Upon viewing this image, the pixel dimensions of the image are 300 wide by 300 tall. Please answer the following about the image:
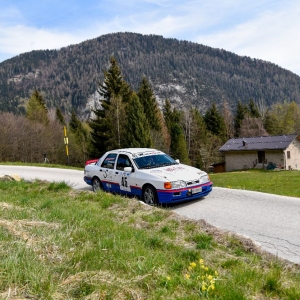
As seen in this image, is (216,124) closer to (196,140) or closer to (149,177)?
(196,140)

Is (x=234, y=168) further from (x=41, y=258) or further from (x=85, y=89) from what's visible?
(x=85, y=89)

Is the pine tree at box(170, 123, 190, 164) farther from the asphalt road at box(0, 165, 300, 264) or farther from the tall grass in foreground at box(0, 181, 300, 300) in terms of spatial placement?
the tall grass in foreground at box(0, 181, 300, 300)

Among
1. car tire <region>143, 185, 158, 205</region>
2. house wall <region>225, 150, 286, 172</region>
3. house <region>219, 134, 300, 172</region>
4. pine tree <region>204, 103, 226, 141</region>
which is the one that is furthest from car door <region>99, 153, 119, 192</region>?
pine tree <region>204, 103, 226, 141</region>

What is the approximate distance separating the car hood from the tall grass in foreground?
2564mm

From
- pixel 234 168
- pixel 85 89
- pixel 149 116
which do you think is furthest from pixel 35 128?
pixel 85 89

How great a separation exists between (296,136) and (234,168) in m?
9.55

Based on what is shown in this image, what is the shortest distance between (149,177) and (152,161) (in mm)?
1111

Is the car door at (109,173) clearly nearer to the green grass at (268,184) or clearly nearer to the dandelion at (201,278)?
the green grass at (268,184)

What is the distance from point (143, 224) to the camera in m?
6.22

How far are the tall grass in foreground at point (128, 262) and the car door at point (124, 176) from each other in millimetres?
3292

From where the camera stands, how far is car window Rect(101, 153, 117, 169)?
1054 centimetres

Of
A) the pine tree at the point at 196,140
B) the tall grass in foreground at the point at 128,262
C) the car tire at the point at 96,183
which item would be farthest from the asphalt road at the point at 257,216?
the pine tree at the point at 196,140

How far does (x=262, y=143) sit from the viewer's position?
4347 cm

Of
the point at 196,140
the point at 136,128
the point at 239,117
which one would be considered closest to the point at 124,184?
the point at 136,128
